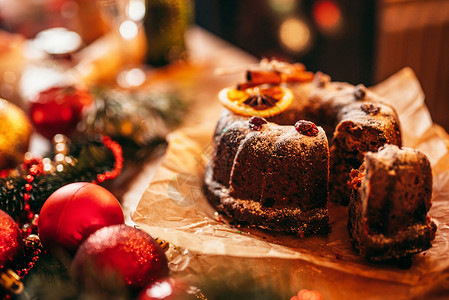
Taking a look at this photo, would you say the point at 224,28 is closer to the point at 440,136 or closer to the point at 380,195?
the point at 440,136

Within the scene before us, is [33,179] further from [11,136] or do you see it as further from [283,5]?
[283,5]

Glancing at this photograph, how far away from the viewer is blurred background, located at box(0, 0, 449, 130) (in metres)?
2.22

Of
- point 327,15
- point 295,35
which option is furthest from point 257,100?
point 295,35

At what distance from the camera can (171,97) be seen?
72.1 inches

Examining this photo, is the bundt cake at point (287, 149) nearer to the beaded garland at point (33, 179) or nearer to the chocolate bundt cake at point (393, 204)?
the chocolate bundt cake at point (393, 204)

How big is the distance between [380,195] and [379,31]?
2043 millimetres

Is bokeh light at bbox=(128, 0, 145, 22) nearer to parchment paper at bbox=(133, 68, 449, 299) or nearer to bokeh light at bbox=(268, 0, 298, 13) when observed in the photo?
parchment paper at bbox=(133, 68, 449, 299)

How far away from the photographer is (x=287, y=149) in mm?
1099

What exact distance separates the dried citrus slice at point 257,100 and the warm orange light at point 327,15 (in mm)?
1791

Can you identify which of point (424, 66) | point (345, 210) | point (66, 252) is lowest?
point (424, 66)

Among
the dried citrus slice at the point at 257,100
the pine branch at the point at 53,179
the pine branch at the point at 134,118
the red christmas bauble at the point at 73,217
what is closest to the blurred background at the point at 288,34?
the pine branch at the point at 134,118

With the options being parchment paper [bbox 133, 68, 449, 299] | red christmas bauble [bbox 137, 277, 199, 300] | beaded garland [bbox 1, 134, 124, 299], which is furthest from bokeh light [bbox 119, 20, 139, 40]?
red christmas bauble [bbox 137, 277, 199, 300]

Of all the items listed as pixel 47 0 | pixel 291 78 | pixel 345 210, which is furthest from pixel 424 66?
pixel 47 0

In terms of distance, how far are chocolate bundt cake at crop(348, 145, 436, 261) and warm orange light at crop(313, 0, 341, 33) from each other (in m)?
2.13
